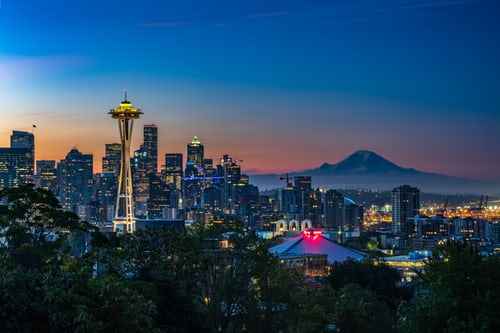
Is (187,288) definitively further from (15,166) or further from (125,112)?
(15,166)

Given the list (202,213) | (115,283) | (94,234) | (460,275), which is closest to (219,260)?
(94,234)

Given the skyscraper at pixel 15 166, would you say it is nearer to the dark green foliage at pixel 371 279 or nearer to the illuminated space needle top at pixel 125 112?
the illuminated space needle top at pixel 125 112

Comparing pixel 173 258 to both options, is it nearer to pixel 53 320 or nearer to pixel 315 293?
pixel 315 293

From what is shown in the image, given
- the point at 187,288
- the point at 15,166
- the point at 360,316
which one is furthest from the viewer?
the point at 15,166

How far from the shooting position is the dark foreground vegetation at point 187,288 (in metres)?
20.4

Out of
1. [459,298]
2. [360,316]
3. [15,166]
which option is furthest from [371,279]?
[15,166]

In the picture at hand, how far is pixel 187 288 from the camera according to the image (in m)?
32.3

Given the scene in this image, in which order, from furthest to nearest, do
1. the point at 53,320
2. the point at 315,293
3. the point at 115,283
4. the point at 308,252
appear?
the point at 308,252
the point at 315,293
the point at 115,283
the point at 53,320

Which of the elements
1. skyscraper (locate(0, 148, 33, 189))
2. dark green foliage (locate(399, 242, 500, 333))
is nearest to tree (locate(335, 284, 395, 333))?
dark green foliage (locate(399, 242, 500, 333))

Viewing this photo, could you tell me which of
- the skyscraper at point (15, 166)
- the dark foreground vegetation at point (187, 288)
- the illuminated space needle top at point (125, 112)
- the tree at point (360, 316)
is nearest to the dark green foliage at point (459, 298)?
the dark foreground vegetation at point (187, 288)

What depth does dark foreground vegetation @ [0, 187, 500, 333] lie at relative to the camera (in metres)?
20.4

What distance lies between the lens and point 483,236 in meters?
192

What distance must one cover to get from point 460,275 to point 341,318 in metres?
10.7

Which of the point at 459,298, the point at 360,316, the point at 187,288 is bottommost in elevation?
the point at 360,316
